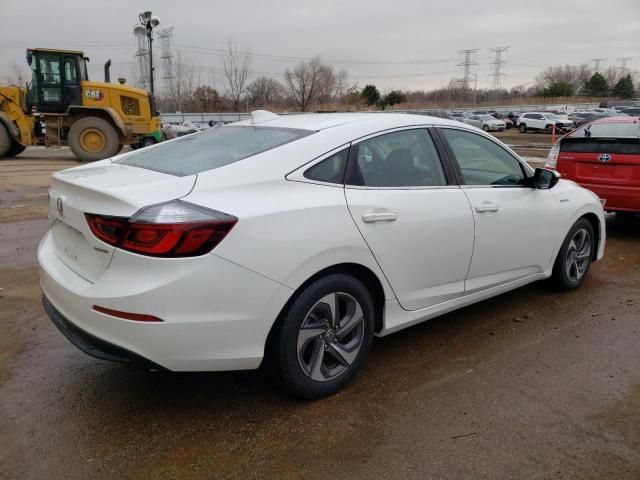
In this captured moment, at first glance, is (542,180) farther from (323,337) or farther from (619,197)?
(619,197)

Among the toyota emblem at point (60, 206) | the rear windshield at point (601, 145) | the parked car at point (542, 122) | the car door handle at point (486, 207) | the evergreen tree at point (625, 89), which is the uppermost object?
the evergreen tree at point (625, 89)

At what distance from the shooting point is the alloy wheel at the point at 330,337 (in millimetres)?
2818

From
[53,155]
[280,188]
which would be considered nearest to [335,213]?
[280,188]

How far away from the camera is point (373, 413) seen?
2.85 m

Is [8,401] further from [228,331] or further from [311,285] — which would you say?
[311,285]

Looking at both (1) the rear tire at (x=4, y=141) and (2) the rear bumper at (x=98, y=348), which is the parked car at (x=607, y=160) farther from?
(1) the rear tire at (x=4, y=141)

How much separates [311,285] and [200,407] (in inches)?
36.2

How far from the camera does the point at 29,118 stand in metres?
16.5

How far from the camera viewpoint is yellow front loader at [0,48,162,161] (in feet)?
52.3

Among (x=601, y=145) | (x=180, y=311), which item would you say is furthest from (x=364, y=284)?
(x=601, y=145)

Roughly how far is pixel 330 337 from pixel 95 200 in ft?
4.55

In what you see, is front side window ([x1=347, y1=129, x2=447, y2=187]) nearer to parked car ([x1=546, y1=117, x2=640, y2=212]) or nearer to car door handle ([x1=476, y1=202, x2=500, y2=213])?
car door handle ([x1=476, y1=202, x2=500, y2=213])

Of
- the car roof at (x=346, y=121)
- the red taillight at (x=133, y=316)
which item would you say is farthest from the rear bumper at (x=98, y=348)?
the car roof at (x=346, y=121)

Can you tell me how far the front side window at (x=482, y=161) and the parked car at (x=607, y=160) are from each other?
291cm
